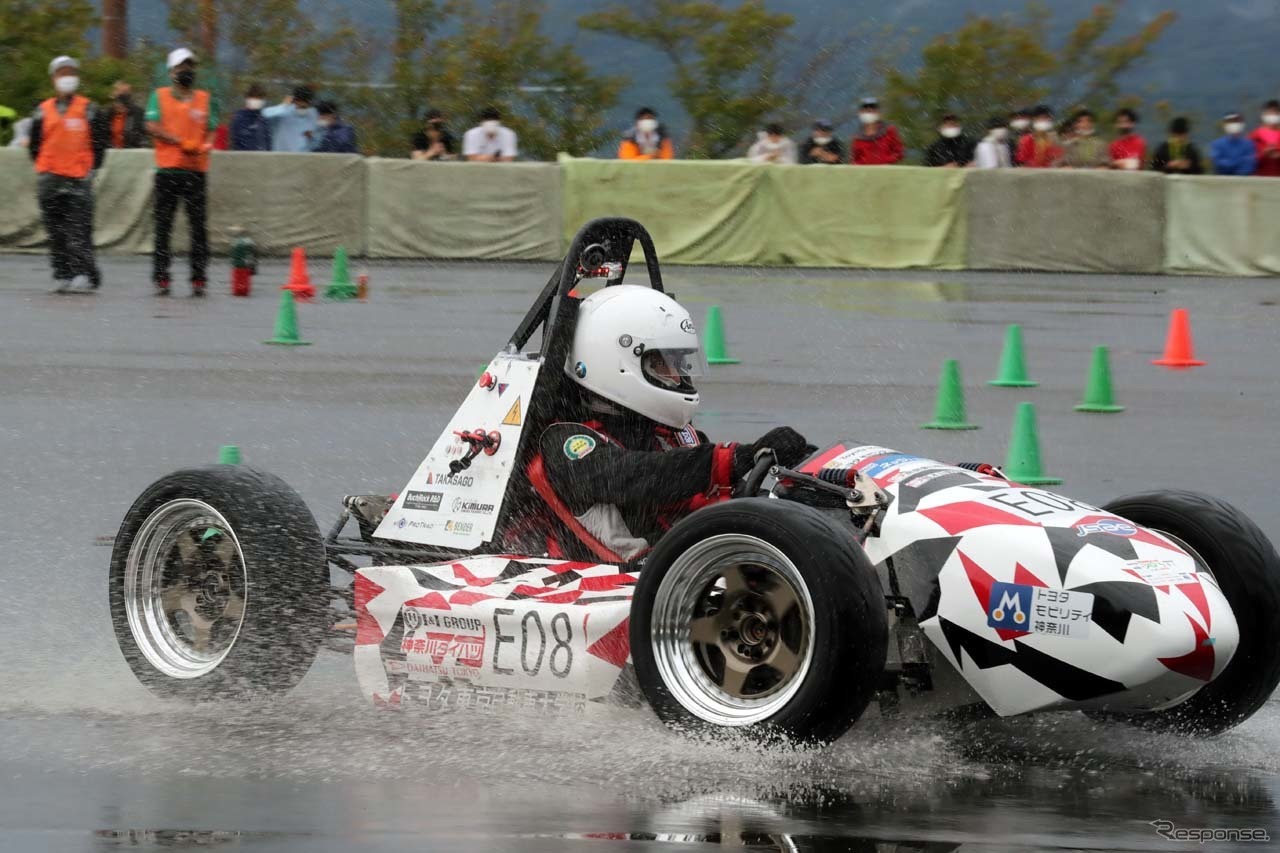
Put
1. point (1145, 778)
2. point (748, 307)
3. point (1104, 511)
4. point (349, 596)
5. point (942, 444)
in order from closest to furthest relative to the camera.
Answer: point (1145, 778) < point (1104, 511) < point (349, 596) < point (942, 444) < point (748, 307)

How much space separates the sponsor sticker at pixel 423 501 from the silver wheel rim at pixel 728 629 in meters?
1.28

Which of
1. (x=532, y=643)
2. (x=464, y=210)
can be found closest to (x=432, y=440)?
(x=532, y=643)

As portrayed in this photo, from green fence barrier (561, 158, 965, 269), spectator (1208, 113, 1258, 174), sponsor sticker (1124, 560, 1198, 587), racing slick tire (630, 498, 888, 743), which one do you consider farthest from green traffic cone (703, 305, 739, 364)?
spectator (1208, 113, 1258, 174)

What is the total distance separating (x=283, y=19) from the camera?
132 ft

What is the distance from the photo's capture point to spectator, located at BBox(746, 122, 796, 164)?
2625 cm

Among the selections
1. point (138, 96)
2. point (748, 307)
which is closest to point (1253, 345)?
point (748, 307)

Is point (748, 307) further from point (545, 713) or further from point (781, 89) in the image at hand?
point (781, 89)

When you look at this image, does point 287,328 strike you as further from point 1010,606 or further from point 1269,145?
point 1269,145

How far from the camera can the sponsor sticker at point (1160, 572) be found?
5.64 metres

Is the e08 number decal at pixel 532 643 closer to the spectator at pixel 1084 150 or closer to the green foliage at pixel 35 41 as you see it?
the spectator at pixel 1084 150

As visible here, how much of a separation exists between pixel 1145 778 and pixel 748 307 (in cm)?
1495

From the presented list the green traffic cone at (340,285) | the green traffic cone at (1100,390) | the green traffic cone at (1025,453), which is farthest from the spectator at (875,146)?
the green traffic cone at (1025,453)

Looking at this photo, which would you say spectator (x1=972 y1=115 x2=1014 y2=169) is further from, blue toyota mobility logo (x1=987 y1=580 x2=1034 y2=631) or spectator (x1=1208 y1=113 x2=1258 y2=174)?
blue toyota mobility logo (x1=987 y1=580 x2=1034 y2=631)

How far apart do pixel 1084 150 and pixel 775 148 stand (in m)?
3.64
